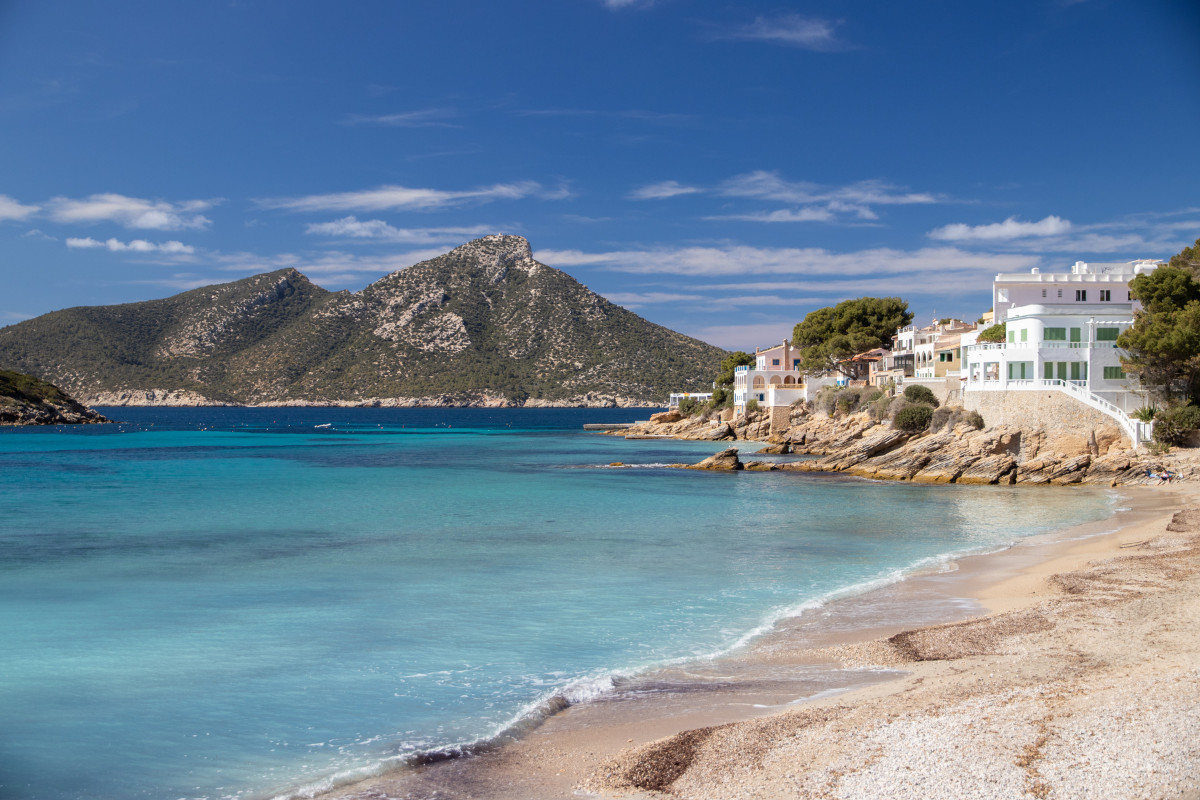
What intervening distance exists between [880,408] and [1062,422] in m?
14.7

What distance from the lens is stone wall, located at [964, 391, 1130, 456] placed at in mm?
35750

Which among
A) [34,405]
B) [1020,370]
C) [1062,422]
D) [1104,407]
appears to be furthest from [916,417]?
[34,405]

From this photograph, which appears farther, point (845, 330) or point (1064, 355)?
point (845, 330)

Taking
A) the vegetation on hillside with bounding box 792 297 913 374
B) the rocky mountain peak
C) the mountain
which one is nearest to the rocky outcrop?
the vegetation on hillside with bounding box 792 297 913 374

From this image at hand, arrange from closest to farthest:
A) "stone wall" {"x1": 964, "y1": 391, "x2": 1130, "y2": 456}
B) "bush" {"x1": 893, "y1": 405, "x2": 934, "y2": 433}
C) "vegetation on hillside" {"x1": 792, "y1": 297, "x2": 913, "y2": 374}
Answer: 1. "stone wall" {"x1": 964, "y1": 391, "x2": 1130, "y2": 456}
2. "bush" {"x1": 893, "y1": 405, "x2": 934, "y2": 433}
3. "vegetation on hillside" {"x1": 792, "y1": 297, "x2": 913, "y2": 374}

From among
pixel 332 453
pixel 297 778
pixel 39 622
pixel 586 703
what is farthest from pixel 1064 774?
pixel 332 453

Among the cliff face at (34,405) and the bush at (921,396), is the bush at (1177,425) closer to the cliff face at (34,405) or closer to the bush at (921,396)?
the bush at (921,396)

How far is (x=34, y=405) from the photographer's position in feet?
338

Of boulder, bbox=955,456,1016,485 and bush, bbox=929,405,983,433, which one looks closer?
boulder, bbox=955,456,1016,485

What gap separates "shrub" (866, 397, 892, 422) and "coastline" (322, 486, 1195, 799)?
121ft

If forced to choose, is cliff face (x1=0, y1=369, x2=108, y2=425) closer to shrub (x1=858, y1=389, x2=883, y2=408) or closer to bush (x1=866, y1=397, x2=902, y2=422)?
shrub (x1=858, y1=389, x2=883, y2=408)

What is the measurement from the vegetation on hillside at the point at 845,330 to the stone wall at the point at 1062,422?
31.9 meters

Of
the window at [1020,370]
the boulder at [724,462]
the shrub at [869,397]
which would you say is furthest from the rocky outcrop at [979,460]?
the window at [1020,370]

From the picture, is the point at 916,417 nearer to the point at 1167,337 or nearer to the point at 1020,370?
the point at 1020,370
